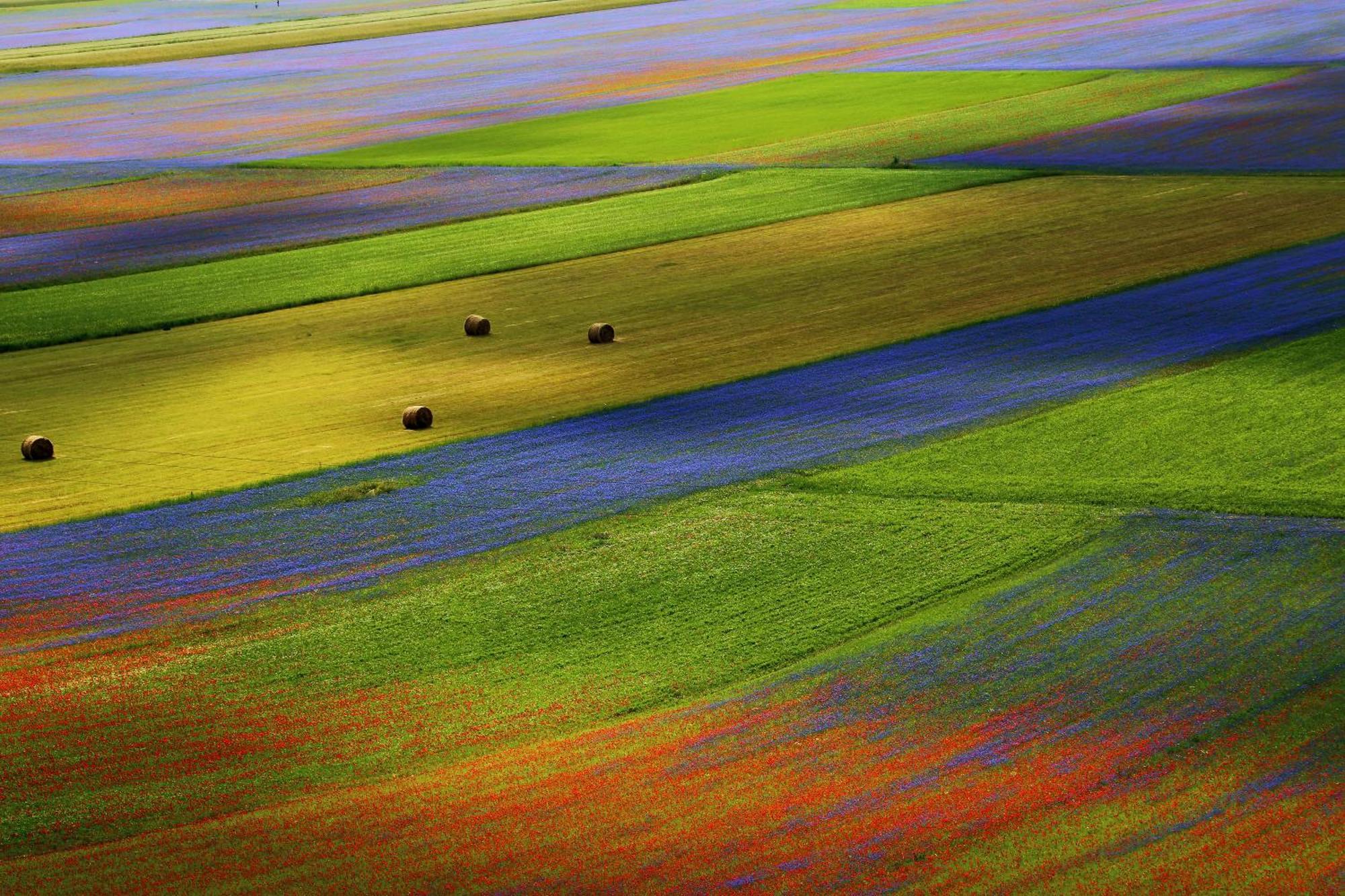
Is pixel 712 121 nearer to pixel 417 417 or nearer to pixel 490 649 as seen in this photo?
pixel 417 417

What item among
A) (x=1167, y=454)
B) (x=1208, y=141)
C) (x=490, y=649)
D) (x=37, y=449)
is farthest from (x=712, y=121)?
(x=490, y=649)

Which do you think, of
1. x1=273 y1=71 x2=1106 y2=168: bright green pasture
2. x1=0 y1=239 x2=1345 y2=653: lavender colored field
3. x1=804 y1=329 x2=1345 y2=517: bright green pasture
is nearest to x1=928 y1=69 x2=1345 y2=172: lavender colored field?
x1=273 y1=71 x2=1106 y2=168: bright green pasture

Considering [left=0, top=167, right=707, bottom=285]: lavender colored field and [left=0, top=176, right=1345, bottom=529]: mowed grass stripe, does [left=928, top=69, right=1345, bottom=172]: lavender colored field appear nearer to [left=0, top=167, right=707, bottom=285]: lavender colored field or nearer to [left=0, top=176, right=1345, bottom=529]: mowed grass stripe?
[left=0, top=176, right=1345, bottom=529]: mowed grass stripe

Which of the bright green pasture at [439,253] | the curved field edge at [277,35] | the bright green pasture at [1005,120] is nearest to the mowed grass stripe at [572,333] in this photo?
the bright green pasture at [439,253]

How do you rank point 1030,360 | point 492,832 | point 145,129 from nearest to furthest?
1. point 492,832
2. point 1030,360
3. point 145,129

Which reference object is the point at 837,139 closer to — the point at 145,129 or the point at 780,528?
the point at 145,129

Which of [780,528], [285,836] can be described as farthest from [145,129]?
[285,836]

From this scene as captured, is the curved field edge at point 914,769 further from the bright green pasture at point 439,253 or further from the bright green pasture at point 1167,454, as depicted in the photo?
the bright green pasture at point 439,253
